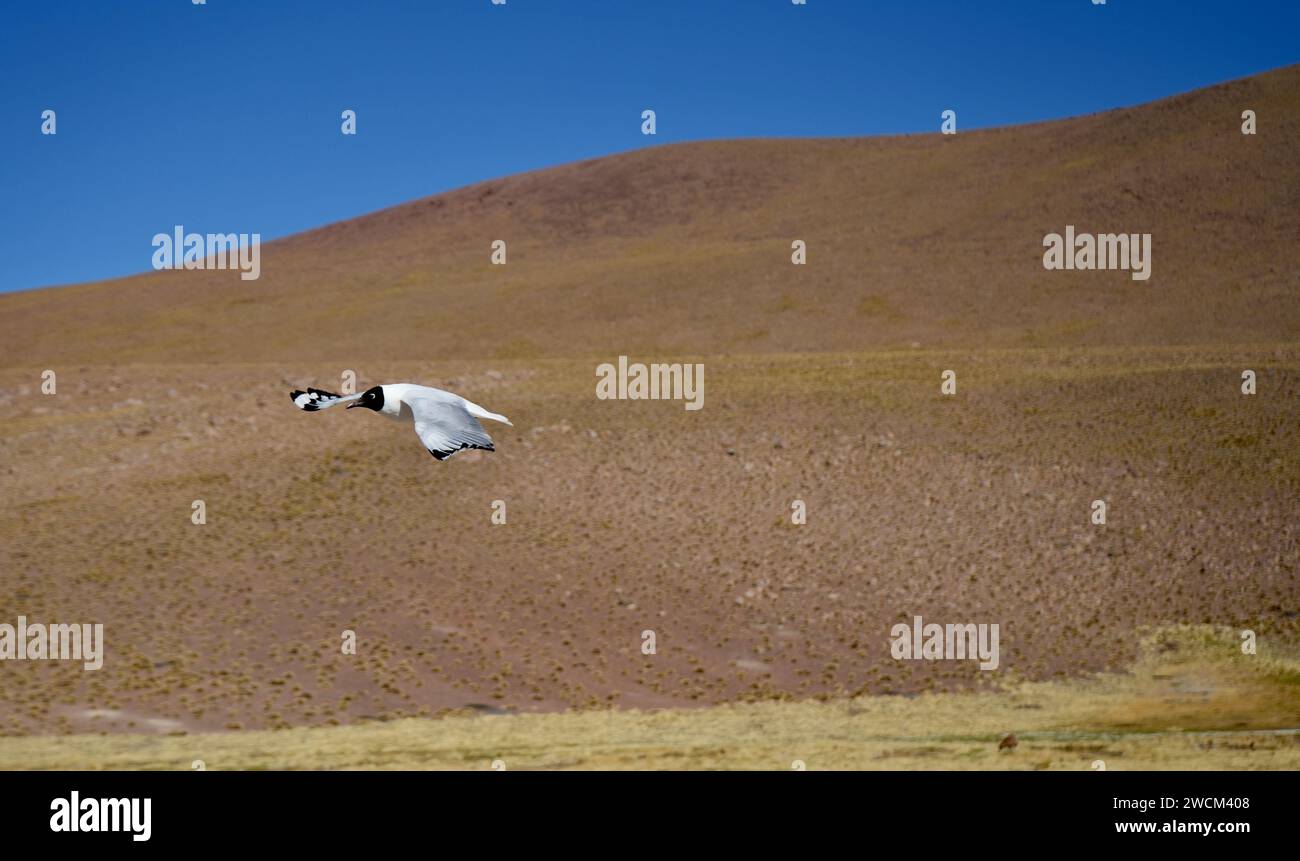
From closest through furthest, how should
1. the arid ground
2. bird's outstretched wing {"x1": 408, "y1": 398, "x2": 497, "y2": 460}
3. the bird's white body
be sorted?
bird's outstretched wing {"x1": 408, "y1": 398, "x2": 497, "y2": 460} < the bird's white body < the arid ground

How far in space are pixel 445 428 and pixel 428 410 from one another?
32cm

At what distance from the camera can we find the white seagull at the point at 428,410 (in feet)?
33.5

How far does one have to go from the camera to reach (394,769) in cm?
1812

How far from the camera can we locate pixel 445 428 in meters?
10.5

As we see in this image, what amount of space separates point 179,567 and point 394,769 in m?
13.0

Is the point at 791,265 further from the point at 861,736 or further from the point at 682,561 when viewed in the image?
the point at 861,736

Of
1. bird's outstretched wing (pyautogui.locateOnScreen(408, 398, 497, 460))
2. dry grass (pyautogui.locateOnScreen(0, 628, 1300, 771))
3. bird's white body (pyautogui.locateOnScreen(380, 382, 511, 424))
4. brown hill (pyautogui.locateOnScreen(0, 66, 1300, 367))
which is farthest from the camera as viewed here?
brown hill (pyautogui.locateOnScreen(0, 66, 1300, 367))

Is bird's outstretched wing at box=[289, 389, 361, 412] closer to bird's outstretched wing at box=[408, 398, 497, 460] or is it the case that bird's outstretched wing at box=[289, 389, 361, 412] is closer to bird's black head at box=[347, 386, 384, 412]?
bird's black head at box=[347, 386, 384, 412]

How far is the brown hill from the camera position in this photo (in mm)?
64688

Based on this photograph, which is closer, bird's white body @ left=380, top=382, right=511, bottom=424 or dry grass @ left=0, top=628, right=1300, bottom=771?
bird's white body @ left=380, top=382, right=511, bottom=424

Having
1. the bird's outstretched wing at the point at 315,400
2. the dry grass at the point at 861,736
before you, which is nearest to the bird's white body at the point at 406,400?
the bird's outstretched wing at the point at 315,400

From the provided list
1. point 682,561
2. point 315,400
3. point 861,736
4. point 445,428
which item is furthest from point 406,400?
point 682,561

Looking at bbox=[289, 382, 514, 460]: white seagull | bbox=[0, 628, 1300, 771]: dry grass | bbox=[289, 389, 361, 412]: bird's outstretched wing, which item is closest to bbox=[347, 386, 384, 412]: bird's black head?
bbox=[289, 382, 514, 460]: white seagull

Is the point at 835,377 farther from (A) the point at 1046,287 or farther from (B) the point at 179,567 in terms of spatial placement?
(A) the point at 1046,287
